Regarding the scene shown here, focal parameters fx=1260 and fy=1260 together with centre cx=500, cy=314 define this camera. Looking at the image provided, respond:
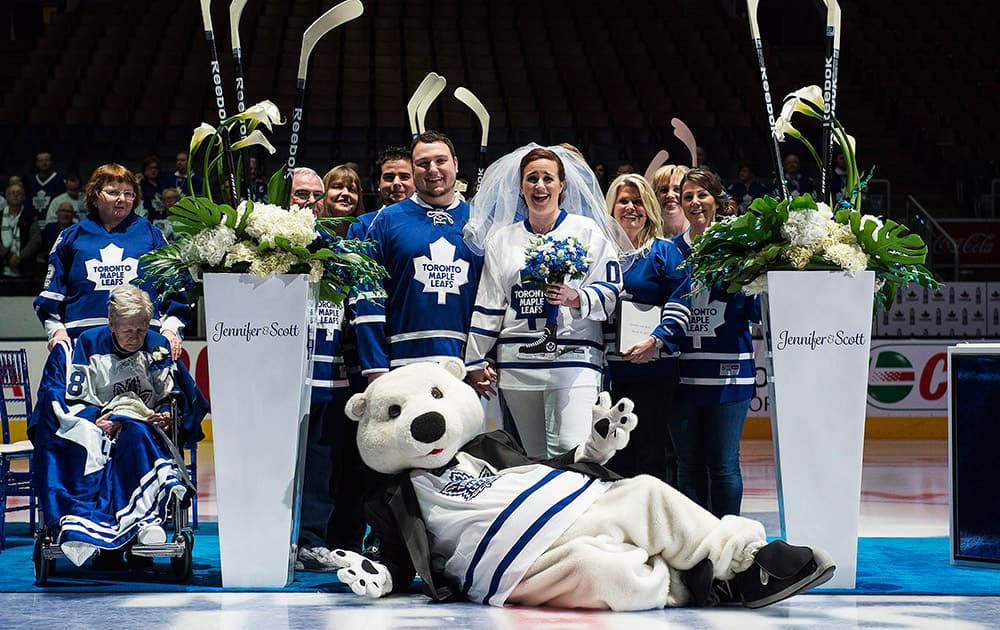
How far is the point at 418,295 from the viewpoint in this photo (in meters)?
4.59

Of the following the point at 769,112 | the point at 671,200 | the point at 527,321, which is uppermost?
the point at 769,112

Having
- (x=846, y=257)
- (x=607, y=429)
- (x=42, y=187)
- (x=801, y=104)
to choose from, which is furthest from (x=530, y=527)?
(x=42, y=187)

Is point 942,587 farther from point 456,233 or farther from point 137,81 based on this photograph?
point 137,81

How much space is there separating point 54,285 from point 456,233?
1.71 metres

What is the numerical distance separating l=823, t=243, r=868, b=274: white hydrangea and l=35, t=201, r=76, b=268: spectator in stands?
748 centimetres

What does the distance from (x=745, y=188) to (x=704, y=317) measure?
6.36 meters

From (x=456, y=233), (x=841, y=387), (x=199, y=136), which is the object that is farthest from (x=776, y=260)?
(x=199, y=136)

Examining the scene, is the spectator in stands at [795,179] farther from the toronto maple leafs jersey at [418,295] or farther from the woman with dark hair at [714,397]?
the toronto maple leafs jersey at [418,295]

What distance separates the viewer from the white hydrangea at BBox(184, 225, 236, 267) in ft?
13.5

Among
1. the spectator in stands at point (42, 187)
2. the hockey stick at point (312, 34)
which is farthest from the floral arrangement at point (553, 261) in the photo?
the spectator in stands at point (42, 187)

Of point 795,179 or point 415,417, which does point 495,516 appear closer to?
point 415,417

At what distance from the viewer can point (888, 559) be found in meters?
4.82

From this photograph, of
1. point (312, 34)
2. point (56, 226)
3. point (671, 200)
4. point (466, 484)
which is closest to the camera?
point (466, 484)

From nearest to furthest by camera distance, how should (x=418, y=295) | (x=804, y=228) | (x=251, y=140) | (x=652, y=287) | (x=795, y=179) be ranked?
1. (x=804, y=228)
2. (x=251, y=140)
3. (x=418, y=295)
4. (x=652, y=287)
5. (x=795, y=179)
